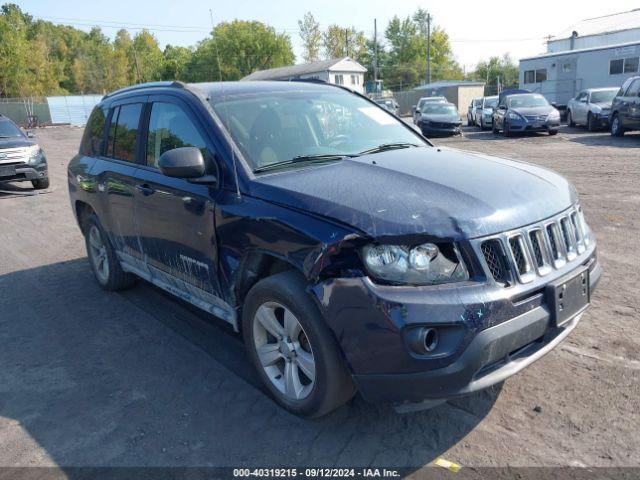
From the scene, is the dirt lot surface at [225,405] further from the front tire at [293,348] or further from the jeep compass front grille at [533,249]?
the jeep compass front grille at [533,249]

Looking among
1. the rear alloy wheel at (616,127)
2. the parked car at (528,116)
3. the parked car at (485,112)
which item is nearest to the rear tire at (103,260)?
the rear alloy wheel at (616,127)

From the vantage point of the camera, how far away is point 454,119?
2234 centimetres

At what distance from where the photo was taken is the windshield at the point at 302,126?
362 cm

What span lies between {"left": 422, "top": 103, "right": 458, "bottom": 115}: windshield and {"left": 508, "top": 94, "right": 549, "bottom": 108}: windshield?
289 cm

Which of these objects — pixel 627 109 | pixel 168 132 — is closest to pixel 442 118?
pixel 627 109

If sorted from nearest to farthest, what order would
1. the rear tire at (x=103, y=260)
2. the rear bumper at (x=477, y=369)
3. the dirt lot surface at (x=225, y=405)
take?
1. the rear bumper at (x=477, y=369)
2. the dirt lot surface at (x=225, y=405)
3. the rear tire at (x=103, y=260)

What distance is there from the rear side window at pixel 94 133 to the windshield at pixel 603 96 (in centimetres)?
1888

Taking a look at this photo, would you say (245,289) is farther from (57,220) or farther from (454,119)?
(454,119)

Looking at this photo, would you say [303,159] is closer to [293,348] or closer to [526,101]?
[293,348]

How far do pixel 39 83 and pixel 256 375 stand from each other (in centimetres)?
7049

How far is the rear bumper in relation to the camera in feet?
8.29

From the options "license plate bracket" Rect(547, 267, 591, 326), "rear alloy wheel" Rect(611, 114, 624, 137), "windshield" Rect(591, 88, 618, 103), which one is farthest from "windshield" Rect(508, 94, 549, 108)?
"license plate bracket" Rect(547, 267, 591, 326)

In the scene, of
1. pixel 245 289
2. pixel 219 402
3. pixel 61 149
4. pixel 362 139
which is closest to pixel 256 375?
pixel 219 402

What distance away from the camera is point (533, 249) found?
9.18ft
